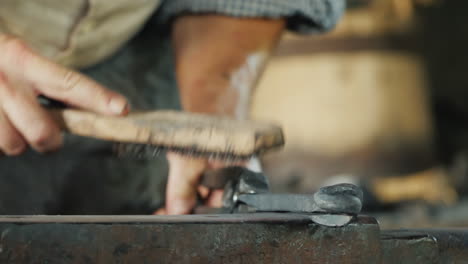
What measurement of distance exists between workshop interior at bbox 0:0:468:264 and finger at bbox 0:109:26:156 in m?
0.06

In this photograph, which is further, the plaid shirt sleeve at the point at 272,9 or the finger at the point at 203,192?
the plaid shirt sleeve at the point at 272,9

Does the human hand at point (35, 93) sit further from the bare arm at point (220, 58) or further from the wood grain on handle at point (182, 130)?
the bare arm at point (220, 58)

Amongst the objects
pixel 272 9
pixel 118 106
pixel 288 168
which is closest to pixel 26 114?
pixel 118 106

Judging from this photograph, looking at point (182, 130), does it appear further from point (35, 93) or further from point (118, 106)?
point (35, 93)

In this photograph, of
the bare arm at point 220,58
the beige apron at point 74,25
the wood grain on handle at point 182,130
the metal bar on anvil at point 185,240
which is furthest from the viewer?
the bare arm at point 220,58

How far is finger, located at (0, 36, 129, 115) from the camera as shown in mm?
973

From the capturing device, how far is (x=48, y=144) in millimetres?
1021

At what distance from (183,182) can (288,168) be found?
209 centimetres

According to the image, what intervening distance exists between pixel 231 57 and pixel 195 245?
815 millimetres

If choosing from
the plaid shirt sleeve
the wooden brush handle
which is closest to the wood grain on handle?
the wooden brush handle

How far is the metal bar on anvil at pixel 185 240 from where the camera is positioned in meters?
0.64

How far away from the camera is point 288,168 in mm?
3197

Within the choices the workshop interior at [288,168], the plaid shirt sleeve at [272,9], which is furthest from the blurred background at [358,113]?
the plaid shirt sleeve at [272,9]

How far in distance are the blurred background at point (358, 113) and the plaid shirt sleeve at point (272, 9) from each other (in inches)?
63.5
